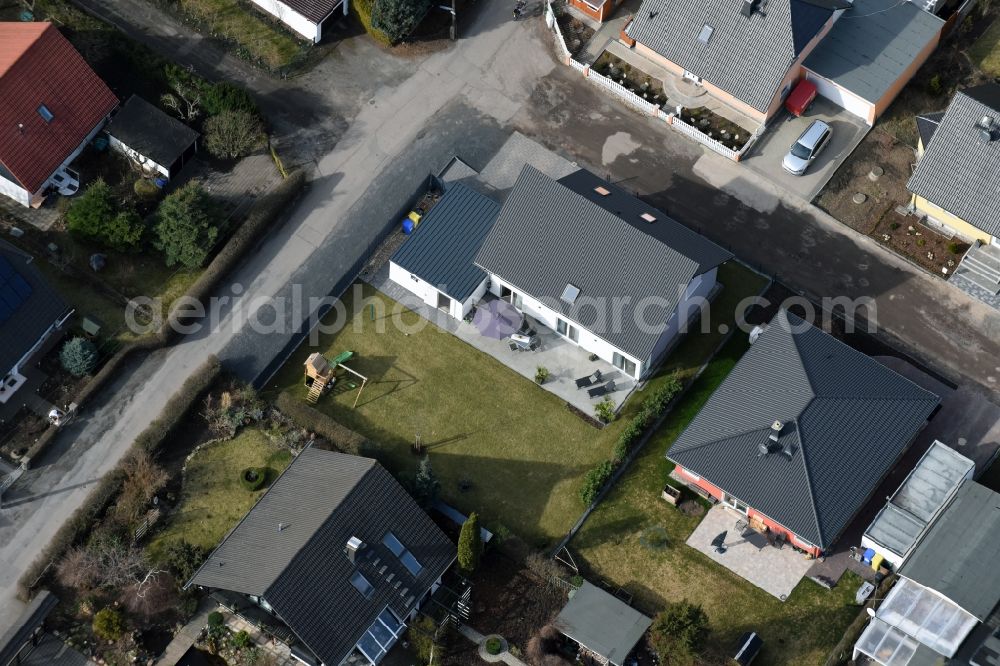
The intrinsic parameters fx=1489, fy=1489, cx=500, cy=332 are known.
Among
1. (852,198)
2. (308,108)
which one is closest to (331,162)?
(308,108)

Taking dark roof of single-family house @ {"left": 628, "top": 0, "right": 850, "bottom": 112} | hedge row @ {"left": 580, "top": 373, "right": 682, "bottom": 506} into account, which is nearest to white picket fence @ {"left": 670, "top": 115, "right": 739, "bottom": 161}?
dark roof of single-family house @ {"left": 628, "top": 0, "right": 850, "bottom": 112}

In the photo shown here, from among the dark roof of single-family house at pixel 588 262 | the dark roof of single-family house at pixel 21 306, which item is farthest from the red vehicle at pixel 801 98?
the dark roof of single-family house at pixel 21 306

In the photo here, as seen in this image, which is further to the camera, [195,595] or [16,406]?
[16,406]

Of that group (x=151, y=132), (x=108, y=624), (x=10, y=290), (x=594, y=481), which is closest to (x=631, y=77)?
(x=594, y=481)

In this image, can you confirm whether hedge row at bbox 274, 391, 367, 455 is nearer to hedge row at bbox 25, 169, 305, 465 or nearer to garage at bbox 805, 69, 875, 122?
hedge row at bbox 25, 169, 305, 465

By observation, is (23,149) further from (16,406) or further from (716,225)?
(716,225)

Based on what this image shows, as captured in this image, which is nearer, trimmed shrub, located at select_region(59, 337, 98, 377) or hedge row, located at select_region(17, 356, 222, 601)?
hedge row, located at select_region(17, 356, 222, 601)
